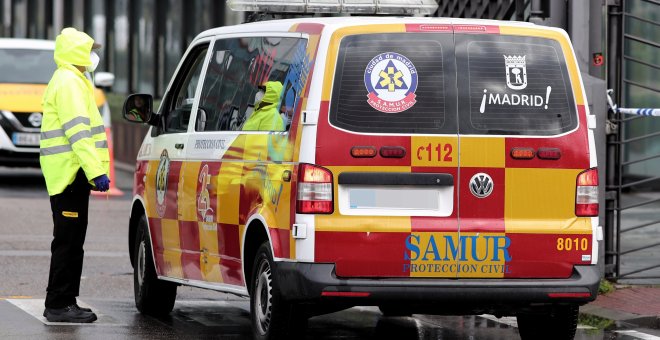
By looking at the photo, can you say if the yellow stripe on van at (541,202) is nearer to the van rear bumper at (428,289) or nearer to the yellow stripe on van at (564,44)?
the van rear bumper at (428,289)

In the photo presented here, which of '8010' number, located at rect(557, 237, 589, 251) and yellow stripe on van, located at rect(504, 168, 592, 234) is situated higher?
yellow stripe on van, located at rect(504, 168, 592, 234)

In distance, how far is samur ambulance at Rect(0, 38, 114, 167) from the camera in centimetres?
2102

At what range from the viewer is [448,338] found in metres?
9.66

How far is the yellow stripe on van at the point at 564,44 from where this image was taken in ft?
27.3

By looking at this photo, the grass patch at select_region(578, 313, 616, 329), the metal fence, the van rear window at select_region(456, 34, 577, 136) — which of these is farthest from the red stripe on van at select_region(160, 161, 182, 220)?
the metal fence

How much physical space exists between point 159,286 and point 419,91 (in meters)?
2.99

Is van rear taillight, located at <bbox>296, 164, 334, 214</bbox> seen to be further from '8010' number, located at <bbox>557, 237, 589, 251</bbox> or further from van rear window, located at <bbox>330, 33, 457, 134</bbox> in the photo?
'8010' number, located at <bbox>557, 237, 589, 251</bbox>

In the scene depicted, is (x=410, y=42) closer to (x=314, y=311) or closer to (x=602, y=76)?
(x=314, y=311)

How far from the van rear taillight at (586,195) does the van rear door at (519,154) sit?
28 millimetres

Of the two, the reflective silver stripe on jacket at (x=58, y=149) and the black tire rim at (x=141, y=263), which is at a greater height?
the reflective silver stripe on jacket at (x=58, y=149)

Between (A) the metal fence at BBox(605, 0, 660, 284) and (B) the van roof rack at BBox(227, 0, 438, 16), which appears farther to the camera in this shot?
(A) the metal fence at BBox(605, 0, 660, 284)

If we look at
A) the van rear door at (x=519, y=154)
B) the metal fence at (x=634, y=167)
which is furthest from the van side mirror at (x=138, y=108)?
the metal fence at (x=634, y=167)

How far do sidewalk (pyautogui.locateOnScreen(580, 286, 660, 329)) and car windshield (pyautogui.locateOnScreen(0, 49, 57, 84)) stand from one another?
1225 cm

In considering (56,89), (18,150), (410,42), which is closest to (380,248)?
(410,42)
